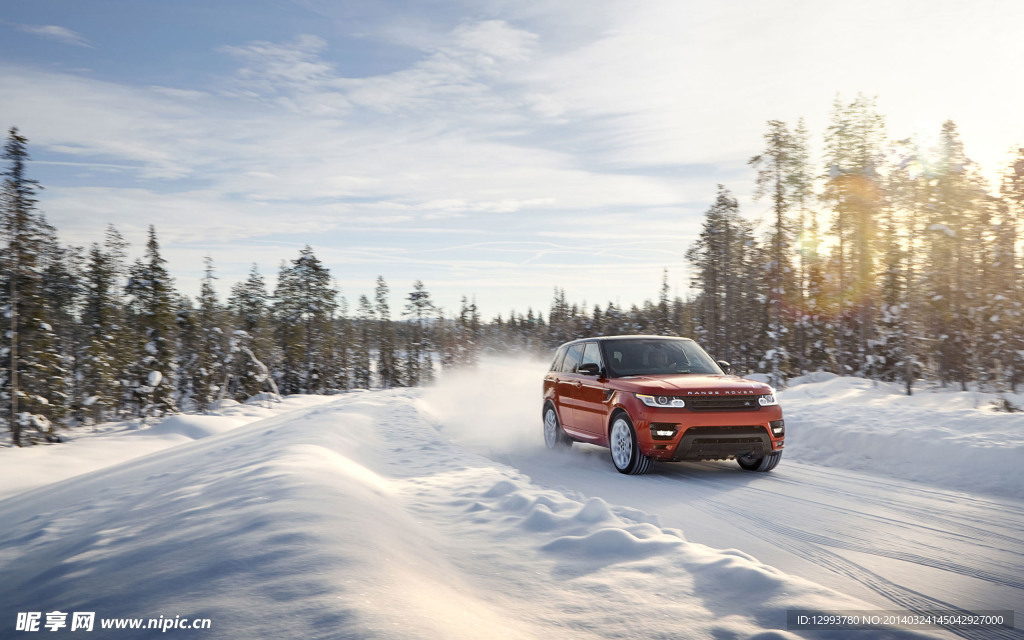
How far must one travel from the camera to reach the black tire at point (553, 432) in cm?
1088

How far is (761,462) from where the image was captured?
8.48 meters

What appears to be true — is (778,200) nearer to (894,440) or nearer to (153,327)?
(894,440)

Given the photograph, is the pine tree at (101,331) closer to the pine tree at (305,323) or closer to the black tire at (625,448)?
the pine tree at (305,323)

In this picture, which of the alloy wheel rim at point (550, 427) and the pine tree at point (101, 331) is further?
the pine tree at point (101, 331)

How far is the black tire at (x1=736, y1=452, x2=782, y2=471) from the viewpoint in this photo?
8.38m

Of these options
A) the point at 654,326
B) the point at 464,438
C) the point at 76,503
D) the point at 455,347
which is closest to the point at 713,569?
the point at 76,503

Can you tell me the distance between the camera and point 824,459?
988cm

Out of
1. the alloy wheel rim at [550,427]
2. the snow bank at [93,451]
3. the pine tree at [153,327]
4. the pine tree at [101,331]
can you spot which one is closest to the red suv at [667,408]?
the alloy wheel rim at [550,427]

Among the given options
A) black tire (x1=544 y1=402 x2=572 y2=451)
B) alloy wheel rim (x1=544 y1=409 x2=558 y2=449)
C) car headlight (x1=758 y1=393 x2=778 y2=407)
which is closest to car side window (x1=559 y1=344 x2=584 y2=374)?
black tire (x1=544 y1=402 x2=572 y2=451)

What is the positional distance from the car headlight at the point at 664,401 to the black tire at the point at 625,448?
42 centimetres

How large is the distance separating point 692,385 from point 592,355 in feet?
7.56

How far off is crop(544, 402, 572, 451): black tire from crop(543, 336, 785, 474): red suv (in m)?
0.52

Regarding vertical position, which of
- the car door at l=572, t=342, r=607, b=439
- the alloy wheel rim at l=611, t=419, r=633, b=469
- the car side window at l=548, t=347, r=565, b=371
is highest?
the car side window at l=548, t=347, r=565, b=371

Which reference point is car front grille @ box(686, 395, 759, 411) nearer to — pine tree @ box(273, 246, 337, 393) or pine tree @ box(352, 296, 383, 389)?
pine tree @ box(273, 246, 337, 393)
